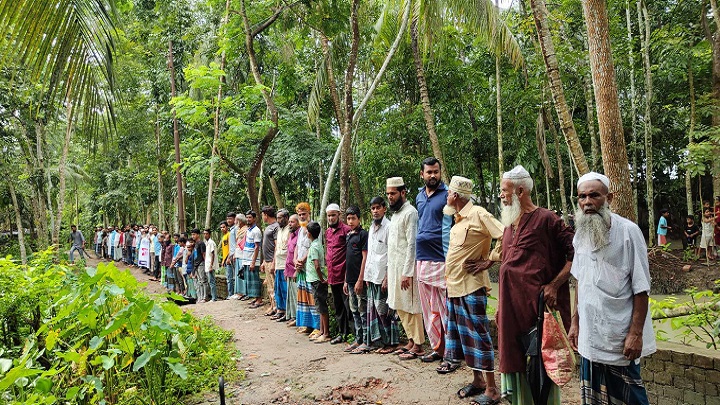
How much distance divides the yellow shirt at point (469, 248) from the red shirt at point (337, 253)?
2.19 m

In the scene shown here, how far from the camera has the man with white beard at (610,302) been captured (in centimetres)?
255

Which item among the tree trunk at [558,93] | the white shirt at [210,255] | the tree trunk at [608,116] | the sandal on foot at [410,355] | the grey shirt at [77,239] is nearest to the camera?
the tree trunk at [608,116]

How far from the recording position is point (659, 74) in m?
11.4

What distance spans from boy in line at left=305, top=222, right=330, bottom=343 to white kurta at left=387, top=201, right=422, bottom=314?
1.45m

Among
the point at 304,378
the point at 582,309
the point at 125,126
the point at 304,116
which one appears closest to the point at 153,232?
the point at 125,126

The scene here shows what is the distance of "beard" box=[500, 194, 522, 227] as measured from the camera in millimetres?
3305

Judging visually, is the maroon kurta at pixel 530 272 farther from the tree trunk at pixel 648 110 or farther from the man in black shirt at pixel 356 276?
the tree trunk at pixel 648 110

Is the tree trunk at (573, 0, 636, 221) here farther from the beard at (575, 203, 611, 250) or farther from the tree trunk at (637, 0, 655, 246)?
the tree trunk at (637, 0, 655, 246)

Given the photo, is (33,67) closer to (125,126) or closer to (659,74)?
(659,74)

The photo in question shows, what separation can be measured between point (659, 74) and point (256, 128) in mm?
9381

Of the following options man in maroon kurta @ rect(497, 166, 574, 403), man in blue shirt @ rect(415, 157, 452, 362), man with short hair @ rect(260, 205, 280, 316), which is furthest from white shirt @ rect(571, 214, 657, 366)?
man with short hair @ rect(260, 205, 280, 316)

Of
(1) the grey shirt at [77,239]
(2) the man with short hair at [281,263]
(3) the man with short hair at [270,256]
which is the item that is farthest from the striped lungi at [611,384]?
(1) the grey shirt at [77,239]

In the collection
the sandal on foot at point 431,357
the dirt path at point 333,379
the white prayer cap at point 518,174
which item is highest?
the white prayer cap at point 518,174

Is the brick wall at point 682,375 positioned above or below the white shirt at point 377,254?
below
